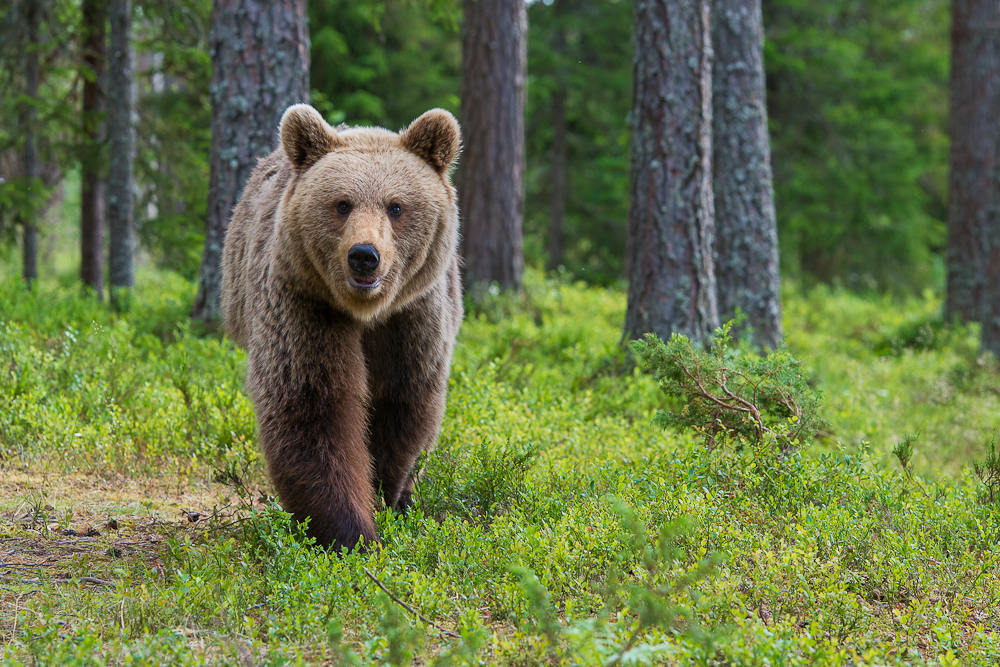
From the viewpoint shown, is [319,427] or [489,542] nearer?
[489,542]

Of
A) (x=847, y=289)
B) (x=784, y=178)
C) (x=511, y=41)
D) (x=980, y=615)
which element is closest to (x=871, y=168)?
(x=784, y=178)

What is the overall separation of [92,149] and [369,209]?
29.0 feet

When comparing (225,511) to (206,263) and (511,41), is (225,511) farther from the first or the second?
(511,41)

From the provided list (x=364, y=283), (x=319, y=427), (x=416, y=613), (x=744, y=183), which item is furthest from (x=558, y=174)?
(x=416, y=613)

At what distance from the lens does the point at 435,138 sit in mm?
4227

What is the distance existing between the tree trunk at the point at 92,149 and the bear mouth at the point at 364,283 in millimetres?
8674

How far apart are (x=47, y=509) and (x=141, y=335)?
11.3 feet

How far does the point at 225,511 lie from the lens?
4500mm

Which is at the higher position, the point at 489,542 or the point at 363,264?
the point at 363,264

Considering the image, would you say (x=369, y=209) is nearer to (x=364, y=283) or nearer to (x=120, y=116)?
(x=364, y=283)

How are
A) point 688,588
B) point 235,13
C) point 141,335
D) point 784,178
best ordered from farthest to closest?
point 784,178, point 141,335, point 235,13, point 688,588

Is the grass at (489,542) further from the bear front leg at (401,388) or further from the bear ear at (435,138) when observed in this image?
the bear ear at (435,138)

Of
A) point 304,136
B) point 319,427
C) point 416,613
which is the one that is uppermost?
point 304,136

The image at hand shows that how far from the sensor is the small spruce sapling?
14.3ft
